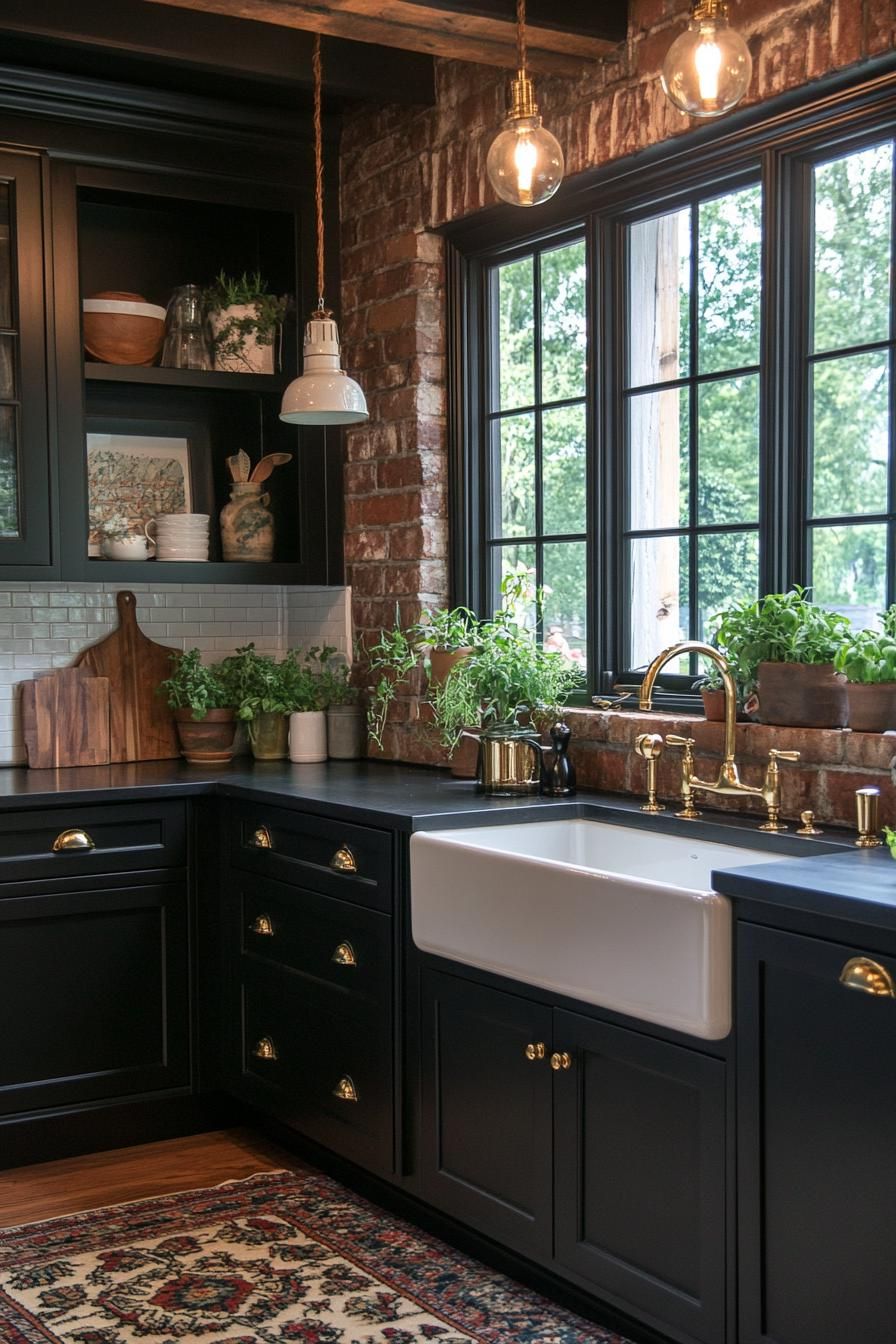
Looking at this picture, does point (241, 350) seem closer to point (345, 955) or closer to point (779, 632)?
point (345, 955)

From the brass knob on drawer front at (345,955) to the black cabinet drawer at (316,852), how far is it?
108mm

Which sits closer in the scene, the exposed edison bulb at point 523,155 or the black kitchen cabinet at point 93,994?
the exposed edison bulb at point 523,155

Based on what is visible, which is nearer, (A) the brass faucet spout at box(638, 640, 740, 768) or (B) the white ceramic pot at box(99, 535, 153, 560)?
(A) the brass faucet spout at box(638, 640, 740, 768)

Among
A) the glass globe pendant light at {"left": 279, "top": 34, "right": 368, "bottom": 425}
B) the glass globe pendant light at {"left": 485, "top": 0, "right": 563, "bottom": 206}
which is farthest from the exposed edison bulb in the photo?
the glass globe pendant light at {"left": 279, "top": 34, "right": 368, "bottom": 425}

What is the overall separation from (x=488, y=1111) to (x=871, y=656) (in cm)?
114

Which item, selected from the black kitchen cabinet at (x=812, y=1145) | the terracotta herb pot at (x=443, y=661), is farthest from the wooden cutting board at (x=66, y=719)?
the black kitchen cabinet at (x=812, y=1145)

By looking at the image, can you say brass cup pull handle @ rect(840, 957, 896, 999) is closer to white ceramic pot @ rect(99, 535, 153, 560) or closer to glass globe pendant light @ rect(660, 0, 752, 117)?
glass globe pendant light @ rect(660, 0, 752, 117)

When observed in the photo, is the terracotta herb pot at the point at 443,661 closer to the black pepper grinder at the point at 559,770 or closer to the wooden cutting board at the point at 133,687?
the black pepper grinder at the point at 559,770

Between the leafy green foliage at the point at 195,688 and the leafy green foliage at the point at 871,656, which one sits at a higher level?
the leafy green foliage at the point at 871,656

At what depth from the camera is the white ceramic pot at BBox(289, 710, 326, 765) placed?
430 cm

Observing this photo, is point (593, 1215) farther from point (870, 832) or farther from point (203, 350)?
point (203, 350)

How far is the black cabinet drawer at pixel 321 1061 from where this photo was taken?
3.21 metres

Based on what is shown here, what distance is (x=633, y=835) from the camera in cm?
311

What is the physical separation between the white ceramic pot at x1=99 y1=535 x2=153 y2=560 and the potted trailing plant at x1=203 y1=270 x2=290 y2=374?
22.7 inches
